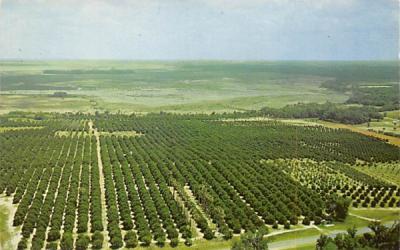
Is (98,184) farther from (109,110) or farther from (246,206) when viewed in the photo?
(109,110)

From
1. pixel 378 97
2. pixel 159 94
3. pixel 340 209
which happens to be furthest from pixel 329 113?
pixel 159 94

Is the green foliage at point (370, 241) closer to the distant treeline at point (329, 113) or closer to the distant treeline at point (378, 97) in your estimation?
the distant treeline at point (329, 113)

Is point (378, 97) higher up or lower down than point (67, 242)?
higher up

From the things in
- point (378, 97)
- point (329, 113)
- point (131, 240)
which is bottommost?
point (131, 240)

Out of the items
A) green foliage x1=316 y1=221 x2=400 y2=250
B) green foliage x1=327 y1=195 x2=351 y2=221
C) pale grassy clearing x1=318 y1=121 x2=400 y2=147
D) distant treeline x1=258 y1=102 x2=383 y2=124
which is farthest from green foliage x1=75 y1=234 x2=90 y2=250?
distant treeline x1=258 y1=102 x2=383 y2=124

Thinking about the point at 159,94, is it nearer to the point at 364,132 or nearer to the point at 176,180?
the point at 364,132

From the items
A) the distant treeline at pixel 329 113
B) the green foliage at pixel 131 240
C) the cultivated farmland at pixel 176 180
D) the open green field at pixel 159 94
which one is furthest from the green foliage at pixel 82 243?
the open green field at pixel 159 94

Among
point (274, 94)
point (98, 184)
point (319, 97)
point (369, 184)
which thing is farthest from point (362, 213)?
point (274, 94)

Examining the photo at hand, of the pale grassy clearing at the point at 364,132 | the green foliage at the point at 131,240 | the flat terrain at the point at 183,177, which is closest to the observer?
the green foliage at the point at 131,240
